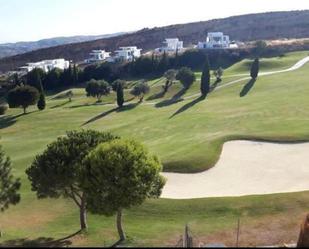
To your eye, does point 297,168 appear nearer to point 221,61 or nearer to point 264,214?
point 264,214

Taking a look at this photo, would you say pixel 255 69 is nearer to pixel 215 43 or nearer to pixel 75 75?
pixel 75 75

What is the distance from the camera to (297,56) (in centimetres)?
13700

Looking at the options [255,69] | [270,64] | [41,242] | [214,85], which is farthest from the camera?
[270,64]

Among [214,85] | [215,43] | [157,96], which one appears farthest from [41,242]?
[215,43]

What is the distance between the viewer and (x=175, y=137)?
6562 cm

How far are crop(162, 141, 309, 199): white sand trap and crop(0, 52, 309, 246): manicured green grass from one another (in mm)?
1894

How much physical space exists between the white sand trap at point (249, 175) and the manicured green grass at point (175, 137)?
1.89 metres

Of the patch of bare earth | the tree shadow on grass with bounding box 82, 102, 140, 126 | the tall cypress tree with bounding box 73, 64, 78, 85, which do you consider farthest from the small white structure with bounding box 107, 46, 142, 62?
the patch of bare earth

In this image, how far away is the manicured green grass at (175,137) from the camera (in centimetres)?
3697

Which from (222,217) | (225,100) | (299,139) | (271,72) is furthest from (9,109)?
(222,217)

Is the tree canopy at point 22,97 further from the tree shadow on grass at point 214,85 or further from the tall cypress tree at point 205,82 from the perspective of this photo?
the tree shadow on grass at point 214,85

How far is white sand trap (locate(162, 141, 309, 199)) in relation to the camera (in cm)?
4361

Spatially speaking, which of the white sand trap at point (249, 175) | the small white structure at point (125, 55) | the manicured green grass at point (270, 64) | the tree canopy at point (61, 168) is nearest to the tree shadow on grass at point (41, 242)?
the tree canopy at point (61, 168)

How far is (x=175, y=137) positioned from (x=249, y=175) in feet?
63.5
